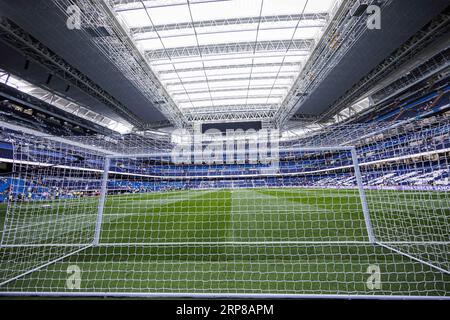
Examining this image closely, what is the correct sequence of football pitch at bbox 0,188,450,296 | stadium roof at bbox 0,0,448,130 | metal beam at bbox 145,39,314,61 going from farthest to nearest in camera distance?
metal beam at bbox 145,39,314,61 → stadium roof at bbox 0,0,448,130 → football pitch at bbox 0,188,450,296

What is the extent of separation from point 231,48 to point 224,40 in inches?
26.2

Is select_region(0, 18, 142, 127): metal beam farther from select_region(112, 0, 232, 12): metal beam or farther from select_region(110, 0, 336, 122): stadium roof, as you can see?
select_region(112, 0, 232, 12): metal beam

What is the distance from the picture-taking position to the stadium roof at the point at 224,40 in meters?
9.36

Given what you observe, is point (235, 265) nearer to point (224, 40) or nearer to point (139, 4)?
point (139, 4)

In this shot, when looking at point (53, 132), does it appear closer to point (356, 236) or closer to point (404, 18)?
point (356, 236)

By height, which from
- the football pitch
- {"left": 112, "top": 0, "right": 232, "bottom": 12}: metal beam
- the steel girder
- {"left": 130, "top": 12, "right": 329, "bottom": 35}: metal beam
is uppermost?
{"left": 130, "top": 12, "right": 329, "bottom": 35}: metal beam

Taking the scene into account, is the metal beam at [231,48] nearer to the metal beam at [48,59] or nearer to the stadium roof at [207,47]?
the stadium roof at [207,47]

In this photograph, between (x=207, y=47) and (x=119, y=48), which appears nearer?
(x=119, y=48)

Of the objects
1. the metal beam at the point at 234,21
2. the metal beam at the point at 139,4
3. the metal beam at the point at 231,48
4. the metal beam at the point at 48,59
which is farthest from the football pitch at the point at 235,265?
the metal beam at the point at 231,48

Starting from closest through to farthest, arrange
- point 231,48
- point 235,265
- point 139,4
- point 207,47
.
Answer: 1. point 235,265
2. point 139,4
3. point 207,47
4. point 231,48

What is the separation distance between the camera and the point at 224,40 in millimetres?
11547

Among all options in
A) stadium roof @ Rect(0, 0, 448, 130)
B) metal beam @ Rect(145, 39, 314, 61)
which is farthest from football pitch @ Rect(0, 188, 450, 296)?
metal beam @ Rect(145, 39, 314, 61)

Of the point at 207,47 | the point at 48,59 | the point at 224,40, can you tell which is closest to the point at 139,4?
the point at 207,47

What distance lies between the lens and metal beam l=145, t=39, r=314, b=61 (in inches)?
464
